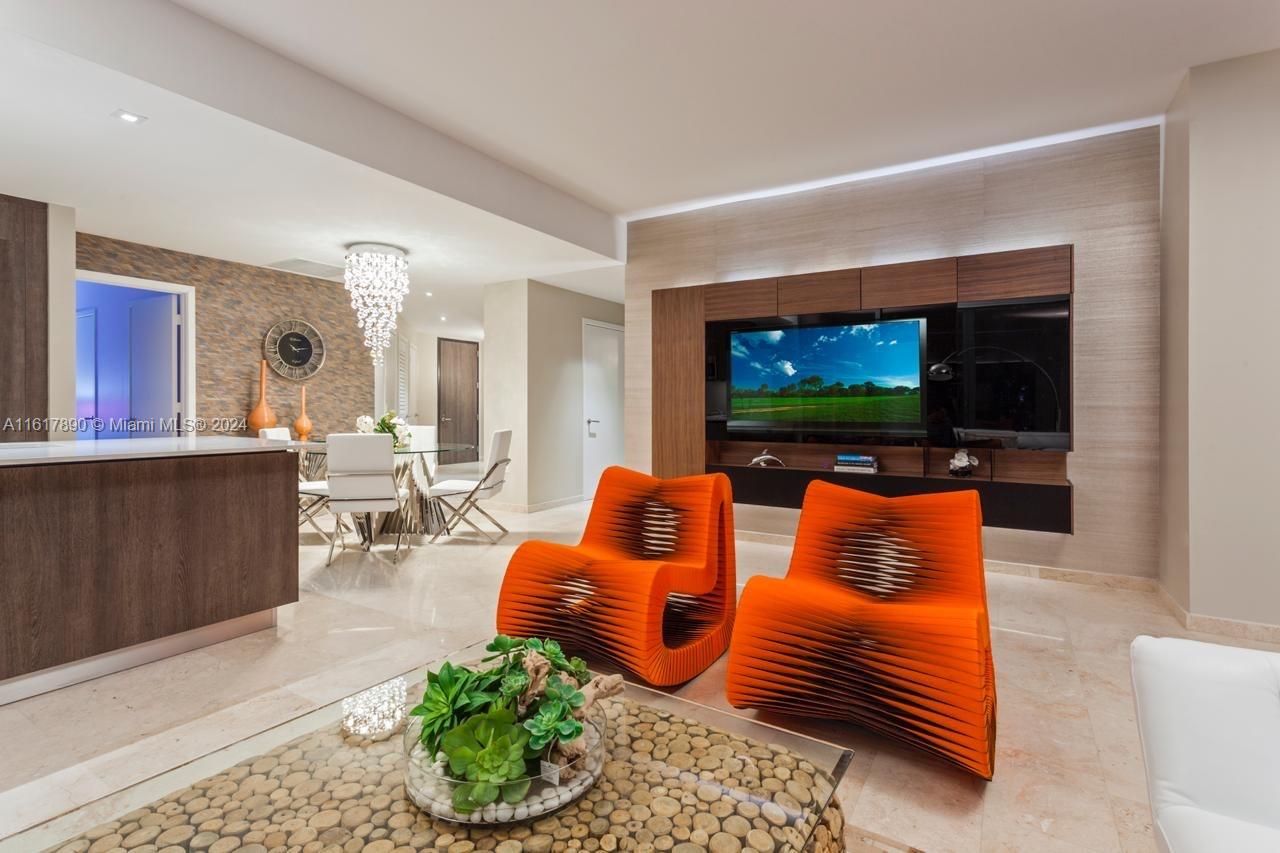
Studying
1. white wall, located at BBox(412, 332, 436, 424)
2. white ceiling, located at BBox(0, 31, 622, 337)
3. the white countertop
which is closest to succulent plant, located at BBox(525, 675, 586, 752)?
the white countertop

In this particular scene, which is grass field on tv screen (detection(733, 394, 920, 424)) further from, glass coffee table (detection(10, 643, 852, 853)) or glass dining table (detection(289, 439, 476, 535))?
glass coffee table (detection(10, 643, 852, 853))

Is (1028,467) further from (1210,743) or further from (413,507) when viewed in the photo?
(413,507)

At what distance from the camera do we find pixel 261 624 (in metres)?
3.06

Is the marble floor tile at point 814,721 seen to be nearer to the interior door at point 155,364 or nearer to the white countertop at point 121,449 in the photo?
the white countertop at point 121,449

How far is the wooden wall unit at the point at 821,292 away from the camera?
14.3 ft

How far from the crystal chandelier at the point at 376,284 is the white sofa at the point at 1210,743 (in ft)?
17.6

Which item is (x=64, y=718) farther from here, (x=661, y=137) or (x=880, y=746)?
(x=661, y=137)

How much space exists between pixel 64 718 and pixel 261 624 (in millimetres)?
874

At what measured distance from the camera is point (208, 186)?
3740 mm

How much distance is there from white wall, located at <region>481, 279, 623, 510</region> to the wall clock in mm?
1781

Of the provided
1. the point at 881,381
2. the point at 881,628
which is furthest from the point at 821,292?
the point at 881,628

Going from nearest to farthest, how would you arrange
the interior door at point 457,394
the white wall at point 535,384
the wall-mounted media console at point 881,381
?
the wall-mounted media console at point 881,381 < the white wall at point 535,384 < the interior door at point 457,394

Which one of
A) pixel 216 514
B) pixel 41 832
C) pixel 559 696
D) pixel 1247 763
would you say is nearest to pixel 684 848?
pixel 559 696

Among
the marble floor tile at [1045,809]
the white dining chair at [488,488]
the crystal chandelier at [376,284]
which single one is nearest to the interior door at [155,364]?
the crystal chandelier at [376,284]
